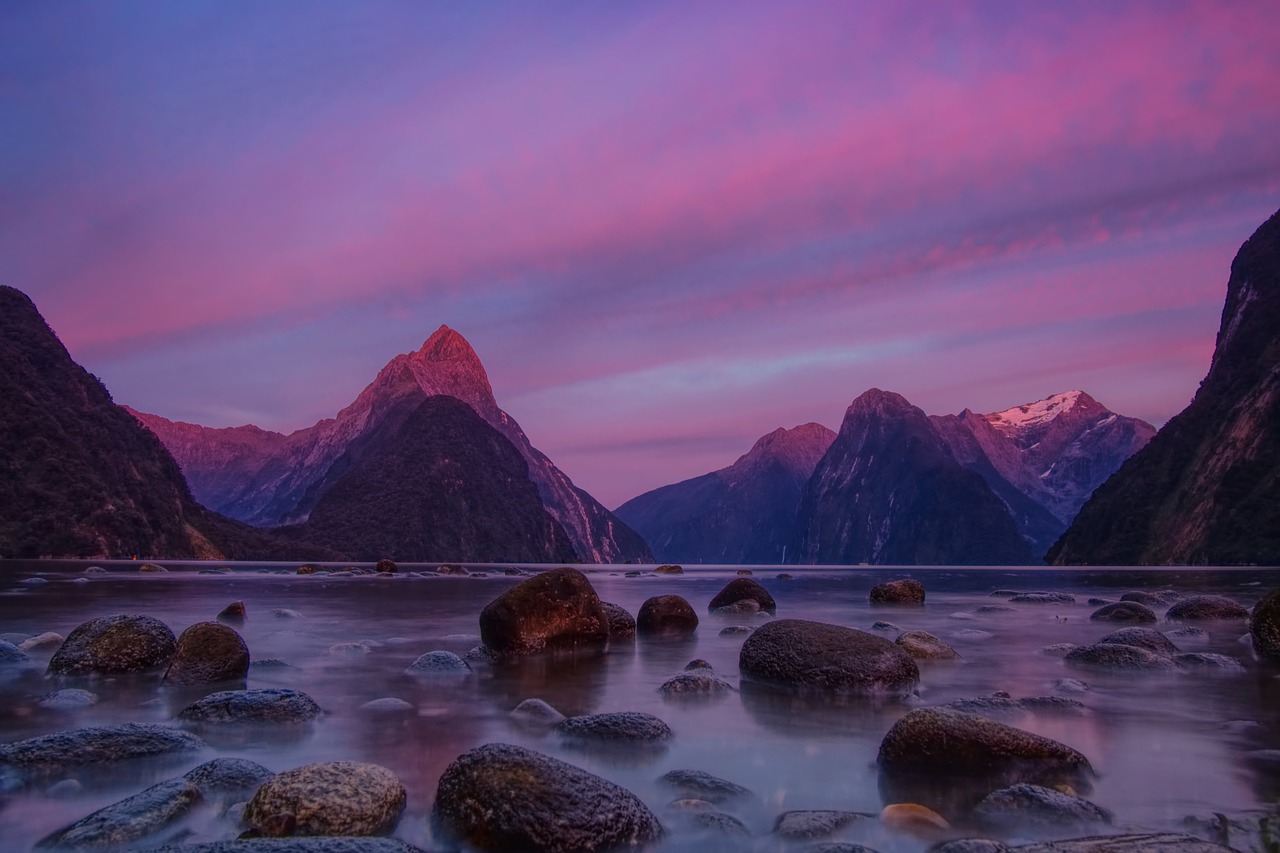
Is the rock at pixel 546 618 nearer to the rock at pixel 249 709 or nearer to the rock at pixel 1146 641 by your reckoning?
the rock at pixel 249 709

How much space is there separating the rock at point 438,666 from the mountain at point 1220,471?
380 ft

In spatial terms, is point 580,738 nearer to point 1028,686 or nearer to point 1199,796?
point 1199,796

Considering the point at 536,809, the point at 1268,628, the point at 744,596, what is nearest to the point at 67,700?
the point at 536,809

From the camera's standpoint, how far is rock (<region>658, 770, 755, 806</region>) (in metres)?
7.00

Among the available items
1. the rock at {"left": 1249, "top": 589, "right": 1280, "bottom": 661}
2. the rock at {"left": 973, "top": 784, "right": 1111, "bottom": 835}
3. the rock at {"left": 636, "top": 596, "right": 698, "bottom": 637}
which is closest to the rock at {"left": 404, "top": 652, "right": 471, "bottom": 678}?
the rock at {"left": 636, "top": 596, "right": 698, "bottom": 637}

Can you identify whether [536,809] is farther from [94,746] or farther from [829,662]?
[829,662]

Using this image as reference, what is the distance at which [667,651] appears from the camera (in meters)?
18.4

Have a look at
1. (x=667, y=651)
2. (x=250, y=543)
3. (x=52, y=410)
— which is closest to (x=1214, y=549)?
(x=667, y=651)

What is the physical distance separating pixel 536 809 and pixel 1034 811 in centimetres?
391

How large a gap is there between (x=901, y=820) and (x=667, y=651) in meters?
12.4

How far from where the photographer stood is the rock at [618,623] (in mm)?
21234

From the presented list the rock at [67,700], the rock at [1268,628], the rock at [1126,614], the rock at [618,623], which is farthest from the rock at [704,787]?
the rock at [1126,614]

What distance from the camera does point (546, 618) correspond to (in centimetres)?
1788

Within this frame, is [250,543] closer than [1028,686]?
→ No
